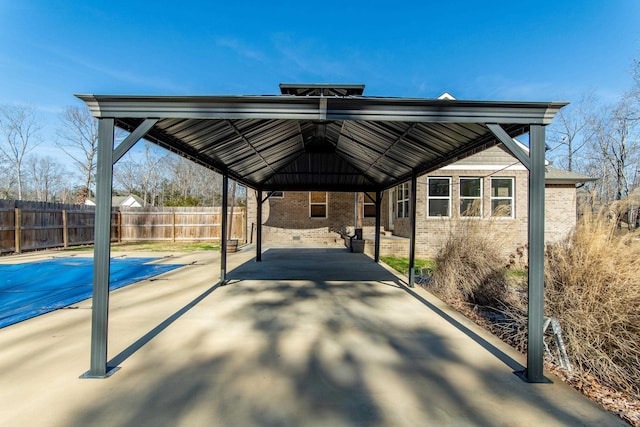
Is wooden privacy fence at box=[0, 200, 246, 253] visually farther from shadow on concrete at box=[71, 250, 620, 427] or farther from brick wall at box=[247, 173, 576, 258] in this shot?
shadow on concrete at box=[71, 250, 620, 427]

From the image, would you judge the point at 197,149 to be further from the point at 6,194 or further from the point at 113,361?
the point at 6,194

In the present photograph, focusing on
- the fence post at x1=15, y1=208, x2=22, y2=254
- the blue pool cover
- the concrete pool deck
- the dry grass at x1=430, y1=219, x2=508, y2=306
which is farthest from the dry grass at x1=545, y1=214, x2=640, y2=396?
the fence post at x1=15, y1=208, x2=22, y2=254

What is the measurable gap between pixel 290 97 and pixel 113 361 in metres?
3.40

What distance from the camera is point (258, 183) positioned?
10.7 meters

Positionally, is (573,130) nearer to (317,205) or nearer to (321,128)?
(317,205)

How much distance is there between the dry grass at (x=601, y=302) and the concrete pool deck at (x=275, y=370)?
55 centimetres

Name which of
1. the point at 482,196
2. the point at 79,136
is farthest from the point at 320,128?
the point at 79,136

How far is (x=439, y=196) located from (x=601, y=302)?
9800mm

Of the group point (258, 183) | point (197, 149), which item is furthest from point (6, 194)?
point (197, 149)

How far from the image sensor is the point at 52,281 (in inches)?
301

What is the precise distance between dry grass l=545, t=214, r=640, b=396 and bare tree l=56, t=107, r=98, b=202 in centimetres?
3248

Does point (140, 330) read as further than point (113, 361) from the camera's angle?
Yes

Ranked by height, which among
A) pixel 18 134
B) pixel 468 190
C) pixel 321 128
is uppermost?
→ pixel 18 134

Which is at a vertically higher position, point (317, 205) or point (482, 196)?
point (482, 196)
